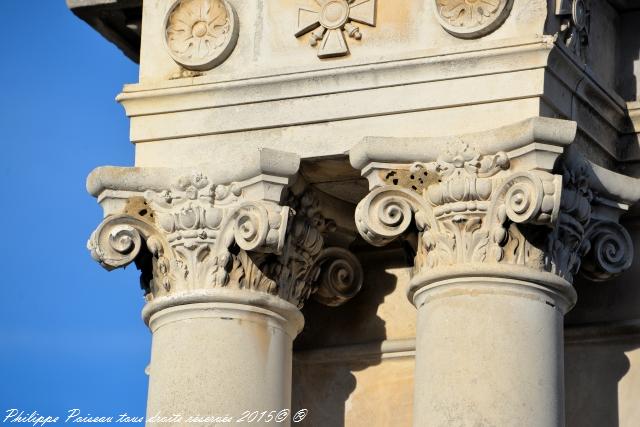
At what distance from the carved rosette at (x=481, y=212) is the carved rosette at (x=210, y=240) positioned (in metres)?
1.27

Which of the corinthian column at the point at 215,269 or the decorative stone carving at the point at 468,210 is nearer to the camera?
the decorative stone carving at the point at 468,210

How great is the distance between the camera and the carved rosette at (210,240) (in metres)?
28.6

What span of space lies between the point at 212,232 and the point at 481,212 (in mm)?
3171

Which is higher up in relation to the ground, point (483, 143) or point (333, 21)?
point (333, 21)

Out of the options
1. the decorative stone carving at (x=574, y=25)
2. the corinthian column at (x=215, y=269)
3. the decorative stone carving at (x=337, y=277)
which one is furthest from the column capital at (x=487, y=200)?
the decorative stone carving at (x=337, y=277)

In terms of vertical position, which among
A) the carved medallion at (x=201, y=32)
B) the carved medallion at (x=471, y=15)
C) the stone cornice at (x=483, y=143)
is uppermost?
the carved medallion at (x=201, y=32)

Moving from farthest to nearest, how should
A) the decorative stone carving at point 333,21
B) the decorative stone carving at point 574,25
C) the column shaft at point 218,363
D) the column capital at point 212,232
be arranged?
the decorative stone carving at point 333,21 → the column capital at point 212,232 → the decorative stone carving at point 574,25 → the column shaft at point 218,363

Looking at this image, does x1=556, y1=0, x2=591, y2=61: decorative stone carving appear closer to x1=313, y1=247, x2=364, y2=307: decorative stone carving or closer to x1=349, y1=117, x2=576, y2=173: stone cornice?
x1=349, y1=117, x2=576, y2=173: stone cornice

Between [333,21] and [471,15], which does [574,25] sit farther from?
[333,21]

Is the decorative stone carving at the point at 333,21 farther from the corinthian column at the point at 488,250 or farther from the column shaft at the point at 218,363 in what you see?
the column shaft at the point at 218,363

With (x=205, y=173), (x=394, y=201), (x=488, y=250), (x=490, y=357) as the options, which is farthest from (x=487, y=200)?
(x=205, y=173)

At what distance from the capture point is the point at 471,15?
28453 mm

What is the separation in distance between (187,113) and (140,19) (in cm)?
206

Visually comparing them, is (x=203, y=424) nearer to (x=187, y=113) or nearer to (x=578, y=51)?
(x=187, y=113)
